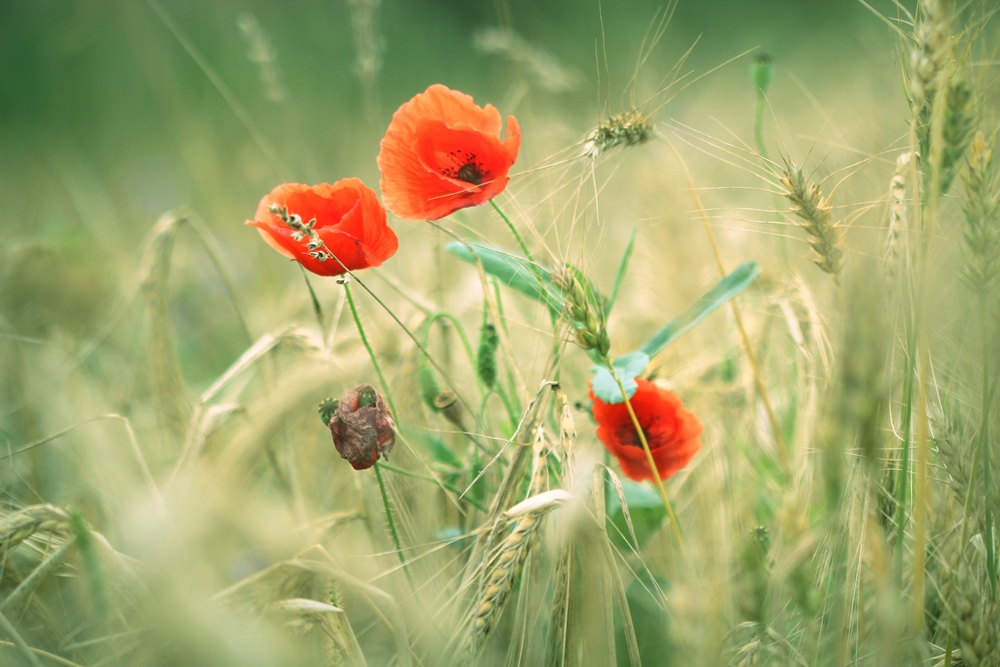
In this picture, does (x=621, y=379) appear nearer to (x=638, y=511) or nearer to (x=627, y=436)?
(x=627, y=436)

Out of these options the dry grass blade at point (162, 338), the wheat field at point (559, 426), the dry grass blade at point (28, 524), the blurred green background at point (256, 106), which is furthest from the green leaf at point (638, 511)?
the dry grass blade at point (162, 338)

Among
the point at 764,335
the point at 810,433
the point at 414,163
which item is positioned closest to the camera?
the point at 414,163

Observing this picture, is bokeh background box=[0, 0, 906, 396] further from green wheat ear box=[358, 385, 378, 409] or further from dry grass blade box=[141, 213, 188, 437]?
green wheat ear box=[358, 385, 378, 409]

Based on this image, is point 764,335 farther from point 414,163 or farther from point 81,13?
point 81,13

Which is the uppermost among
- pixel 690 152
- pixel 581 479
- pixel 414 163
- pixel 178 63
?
pixel 178 63

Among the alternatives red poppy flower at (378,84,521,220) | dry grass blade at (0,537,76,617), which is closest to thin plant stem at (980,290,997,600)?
red poppy flower at (378,84,521,220)

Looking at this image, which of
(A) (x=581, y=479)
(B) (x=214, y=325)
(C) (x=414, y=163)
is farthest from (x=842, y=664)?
(B) (x=214, y=325)
